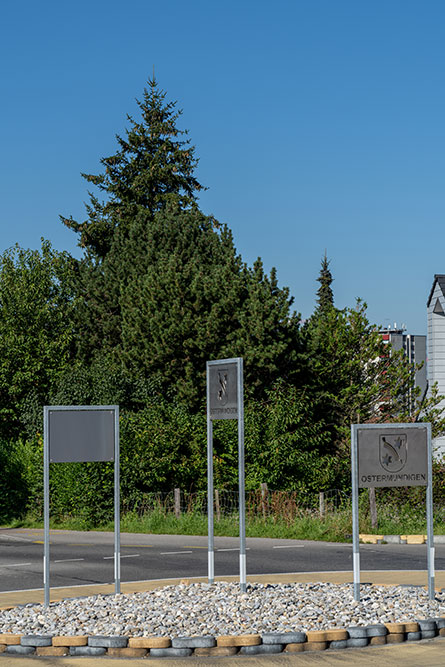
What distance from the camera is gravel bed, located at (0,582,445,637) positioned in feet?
34.2

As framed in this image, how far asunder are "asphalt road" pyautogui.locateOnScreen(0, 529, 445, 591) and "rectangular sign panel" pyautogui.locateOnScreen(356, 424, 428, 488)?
499cm

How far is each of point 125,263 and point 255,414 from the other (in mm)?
12008

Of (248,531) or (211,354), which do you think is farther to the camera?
(211,354)

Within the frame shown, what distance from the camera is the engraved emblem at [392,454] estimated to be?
1221 cm

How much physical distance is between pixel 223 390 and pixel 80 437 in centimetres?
195

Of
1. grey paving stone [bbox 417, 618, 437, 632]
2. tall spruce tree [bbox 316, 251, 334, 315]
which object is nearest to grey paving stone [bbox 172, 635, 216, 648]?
grey paving stone [bbox 417, 618, 437, 632]

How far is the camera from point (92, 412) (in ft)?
42.5

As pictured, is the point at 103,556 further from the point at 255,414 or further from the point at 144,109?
the point at 144,109

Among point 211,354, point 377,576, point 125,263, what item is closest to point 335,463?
point 211,354

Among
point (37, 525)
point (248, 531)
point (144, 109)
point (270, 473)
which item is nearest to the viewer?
point (248, 531)

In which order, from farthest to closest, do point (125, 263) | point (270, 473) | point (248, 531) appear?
1. point (125, 263)
2. point (270, 473)
3. point (248, 531)

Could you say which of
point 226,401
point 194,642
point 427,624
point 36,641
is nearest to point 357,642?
point 427,624

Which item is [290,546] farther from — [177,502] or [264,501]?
[177,502]

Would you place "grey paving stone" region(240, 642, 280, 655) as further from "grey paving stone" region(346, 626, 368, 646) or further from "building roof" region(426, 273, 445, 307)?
"building roof" region(426, 273, 445, 307)
